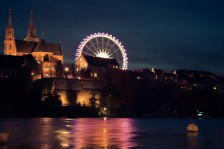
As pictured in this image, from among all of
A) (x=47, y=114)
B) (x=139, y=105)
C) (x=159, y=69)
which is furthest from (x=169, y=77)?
(x=47, y=114)

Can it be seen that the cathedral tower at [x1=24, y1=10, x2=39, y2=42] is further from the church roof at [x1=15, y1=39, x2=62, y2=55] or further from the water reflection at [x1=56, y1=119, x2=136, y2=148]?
the water reflection at [x1=56, y1=119, x2=136, y2=148]

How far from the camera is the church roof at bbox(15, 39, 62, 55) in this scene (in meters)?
144

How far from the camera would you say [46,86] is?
109125mm

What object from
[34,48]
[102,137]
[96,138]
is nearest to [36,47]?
[34,48]

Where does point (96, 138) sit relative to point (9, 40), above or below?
below

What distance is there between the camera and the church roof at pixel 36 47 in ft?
473

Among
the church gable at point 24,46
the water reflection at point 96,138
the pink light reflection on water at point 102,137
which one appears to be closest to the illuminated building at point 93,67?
the church gable at point 24,46

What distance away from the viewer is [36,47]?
14438cm

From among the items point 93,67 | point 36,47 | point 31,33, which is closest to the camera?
point 93,67

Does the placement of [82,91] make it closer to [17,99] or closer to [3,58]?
[17,99]

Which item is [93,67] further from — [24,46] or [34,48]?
[24,46]

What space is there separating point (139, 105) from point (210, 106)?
26303mm

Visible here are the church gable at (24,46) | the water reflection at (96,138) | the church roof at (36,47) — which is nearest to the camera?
the water reflection at (96,138)

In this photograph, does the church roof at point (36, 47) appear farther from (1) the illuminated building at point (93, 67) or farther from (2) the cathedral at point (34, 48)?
(1) the illuminated building at point (93, 67)
